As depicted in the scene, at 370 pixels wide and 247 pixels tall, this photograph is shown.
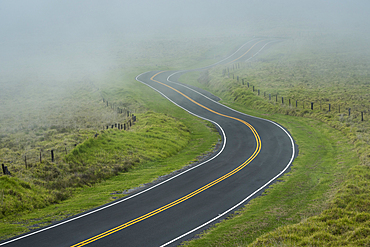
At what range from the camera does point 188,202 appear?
59.5 feet

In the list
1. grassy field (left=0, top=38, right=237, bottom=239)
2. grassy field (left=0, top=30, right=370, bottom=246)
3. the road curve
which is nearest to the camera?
the road curve

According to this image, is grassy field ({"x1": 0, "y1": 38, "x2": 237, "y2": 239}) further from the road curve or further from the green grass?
the green grass

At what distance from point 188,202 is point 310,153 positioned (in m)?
15.0

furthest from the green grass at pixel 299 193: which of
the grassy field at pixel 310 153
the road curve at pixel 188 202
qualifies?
the road curve at pixel 188 202

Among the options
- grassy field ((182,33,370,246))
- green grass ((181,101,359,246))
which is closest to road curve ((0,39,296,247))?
green grass ((181,101,359,246))

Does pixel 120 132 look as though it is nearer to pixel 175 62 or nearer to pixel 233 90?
pixel 233 90

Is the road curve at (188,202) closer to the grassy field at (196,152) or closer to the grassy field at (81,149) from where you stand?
the grassy field at (196,152)

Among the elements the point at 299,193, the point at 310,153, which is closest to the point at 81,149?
the point at 299,193

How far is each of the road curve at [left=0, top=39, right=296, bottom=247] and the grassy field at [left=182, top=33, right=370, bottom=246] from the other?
1309 millimetres

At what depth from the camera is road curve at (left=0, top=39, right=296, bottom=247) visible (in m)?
14.2

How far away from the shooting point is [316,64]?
217 feet

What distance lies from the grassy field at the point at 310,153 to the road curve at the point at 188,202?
131 centimetres

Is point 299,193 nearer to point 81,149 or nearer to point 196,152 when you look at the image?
point 196,152

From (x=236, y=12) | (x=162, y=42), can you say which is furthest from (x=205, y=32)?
(x=236, y=12)
